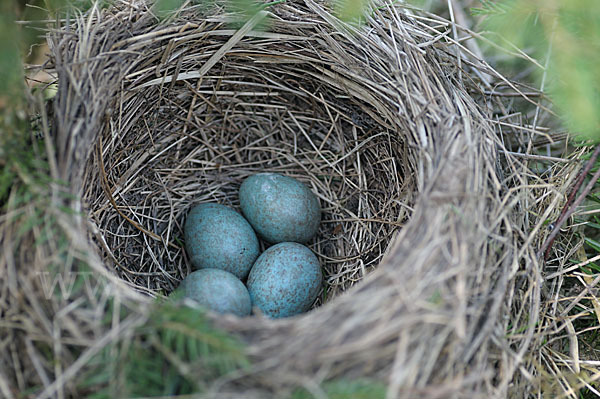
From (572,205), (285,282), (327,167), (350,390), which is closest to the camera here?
(350,390)

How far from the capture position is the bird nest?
3.68 ft

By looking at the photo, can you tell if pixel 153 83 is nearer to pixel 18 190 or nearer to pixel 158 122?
pixel 158 122

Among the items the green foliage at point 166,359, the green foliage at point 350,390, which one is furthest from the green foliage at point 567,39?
the green foliage at point 166,359

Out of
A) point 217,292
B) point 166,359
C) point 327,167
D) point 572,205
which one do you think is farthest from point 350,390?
point 327,167

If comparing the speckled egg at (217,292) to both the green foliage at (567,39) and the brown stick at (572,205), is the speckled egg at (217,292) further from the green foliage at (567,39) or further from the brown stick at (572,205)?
the green foliage at (567,39)

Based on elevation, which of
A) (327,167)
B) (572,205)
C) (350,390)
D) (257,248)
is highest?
(572,205)

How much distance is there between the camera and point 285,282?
1705 mm

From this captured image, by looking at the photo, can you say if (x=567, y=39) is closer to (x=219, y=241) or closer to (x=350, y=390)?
(x=350, y=390)

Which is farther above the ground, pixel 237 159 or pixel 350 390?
pixel 350 390

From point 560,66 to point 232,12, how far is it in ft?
3.55

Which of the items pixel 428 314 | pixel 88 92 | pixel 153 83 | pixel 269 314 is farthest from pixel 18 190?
pixel 428 314

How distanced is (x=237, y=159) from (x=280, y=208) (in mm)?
328

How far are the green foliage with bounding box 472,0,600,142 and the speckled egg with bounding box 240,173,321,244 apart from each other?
2.98 feet

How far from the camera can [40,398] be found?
3.59 feet
